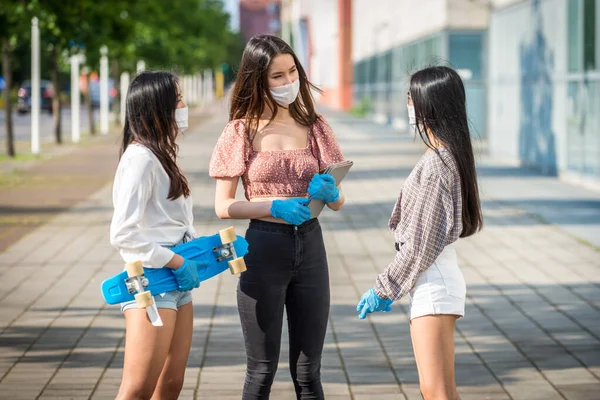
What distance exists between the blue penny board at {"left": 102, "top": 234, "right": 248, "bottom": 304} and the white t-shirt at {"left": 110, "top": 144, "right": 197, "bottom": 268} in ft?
0.18

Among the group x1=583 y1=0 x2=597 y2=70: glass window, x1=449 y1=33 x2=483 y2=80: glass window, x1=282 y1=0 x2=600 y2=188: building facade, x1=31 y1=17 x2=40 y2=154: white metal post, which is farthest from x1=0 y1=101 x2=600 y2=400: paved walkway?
x1=449 y1=33 x2=483 y2=80: glass window

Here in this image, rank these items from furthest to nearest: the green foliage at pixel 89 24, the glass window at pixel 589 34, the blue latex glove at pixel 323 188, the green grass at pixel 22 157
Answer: the green grass at pixel 22 157 → the green foliage at pixel 89 24 → the glass window at pixel 589 34 → the blue latex glove at pixel 323 188

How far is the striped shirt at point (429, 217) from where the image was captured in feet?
12.6

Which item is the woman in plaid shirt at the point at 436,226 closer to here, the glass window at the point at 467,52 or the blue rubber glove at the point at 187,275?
the blue rubber glove at the point at 187,275

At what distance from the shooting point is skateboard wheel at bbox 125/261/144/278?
12.6ft

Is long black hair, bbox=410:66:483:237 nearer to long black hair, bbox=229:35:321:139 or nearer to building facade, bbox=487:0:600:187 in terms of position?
long black hair, bbox=229:35:321:139

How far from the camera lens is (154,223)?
4.00 meters

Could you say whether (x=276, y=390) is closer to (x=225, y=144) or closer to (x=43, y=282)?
(x=225, y=144)

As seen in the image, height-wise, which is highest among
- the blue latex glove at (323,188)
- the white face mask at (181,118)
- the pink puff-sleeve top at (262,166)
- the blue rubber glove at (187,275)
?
the white face mask at (181,118)

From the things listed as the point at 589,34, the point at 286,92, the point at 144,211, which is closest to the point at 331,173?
the point at 286,92

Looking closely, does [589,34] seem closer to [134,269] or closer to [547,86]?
[547,86]

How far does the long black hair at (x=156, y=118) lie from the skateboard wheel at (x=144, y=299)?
0.37 metres

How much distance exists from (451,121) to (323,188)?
51 cm

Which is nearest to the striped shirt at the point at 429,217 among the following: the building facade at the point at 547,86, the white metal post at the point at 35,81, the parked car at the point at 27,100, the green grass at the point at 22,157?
the building facade at the point at 547,86
